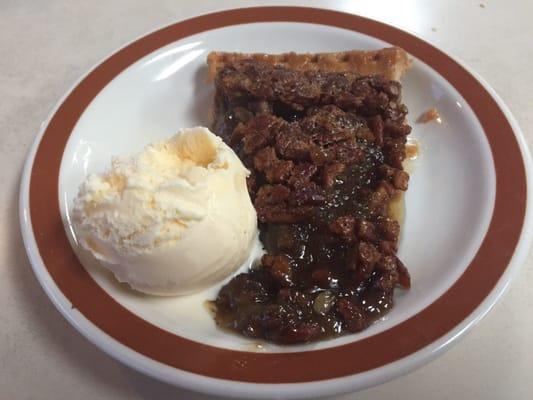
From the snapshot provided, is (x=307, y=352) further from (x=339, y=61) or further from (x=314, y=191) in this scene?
(x=339, y=61)

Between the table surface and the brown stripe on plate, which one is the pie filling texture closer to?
the brown stripe on plate

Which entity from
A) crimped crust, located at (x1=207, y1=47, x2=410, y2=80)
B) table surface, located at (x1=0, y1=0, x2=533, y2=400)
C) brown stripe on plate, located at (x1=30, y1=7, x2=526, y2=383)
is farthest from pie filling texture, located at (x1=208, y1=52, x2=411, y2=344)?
table surface, located at (x1=0, y1=0, x2=533, y2=400)

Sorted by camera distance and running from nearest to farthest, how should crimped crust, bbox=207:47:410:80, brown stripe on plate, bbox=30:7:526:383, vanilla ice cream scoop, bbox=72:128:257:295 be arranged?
brown stripe on plate, bbox=30:7:526:383
vanilla ice cream scoop, bbox=72:128:257:295
crimped crust, bbox=207:47:410:80

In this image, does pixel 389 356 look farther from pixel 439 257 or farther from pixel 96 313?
pixel 96 313

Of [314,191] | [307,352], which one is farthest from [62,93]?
[307,352]

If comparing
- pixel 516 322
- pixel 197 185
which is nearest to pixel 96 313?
pixel 197 185

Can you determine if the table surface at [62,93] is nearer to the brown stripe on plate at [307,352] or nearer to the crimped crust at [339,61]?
the brown stripe on plate at [307,352]

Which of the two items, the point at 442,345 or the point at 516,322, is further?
the point at 516,322
